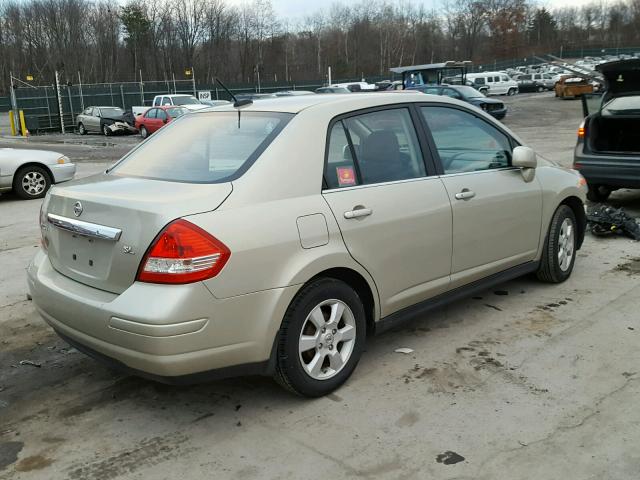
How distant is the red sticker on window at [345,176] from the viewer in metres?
3.54

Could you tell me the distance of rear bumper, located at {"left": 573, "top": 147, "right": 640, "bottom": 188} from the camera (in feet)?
25.0

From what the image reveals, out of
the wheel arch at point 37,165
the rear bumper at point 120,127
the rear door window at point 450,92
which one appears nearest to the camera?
the wheel arch at point 37,165

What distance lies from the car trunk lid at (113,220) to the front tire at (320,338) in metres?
0.73

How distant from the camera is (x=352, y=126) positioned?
374 centimetres

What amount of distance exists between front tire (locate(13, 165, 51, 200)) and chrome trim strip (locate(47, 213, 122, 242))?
8.24 meters

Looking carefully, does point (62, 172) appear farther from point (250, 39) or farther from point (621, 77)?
point (250, 39)

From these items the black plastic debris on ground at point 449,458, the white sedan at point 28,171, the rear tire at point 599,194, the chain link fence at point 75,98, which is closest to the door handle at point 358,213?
the black plastic debris on ground at point 449,458

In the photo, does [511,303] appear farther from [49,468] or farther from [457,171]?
[49,468]

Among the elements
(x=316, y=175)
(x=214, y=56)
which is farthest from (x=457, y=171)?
(x=214, y=56)

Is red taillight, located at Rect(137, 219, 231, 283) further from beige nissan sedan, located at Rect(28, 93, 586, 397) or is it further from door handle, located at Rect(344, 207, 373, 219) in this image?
door handle, located at Rect(344, 207, 373, 219)

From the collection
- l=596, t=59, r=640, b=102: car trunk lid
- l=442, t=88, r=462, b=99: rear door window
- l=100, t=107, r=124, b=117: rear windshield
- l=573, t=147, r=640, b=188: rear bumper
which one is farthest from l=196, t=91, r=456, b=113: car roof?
l=100, t=107, r=124, b=117: rear windshield

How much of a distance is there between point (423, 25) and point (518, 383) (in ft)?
363

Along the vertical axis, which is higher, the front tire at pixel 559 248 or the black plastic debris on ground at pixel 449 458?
the front tire at pixel 559 248

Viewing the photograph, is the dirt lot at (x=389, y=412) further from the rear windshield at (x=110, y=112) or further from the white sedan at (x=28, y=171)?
the rear windshield at (x=110, y=112)
